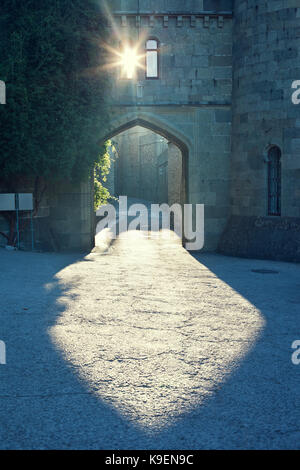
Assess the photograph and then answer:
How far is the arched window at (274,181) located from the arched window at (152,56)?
4211 millimetres

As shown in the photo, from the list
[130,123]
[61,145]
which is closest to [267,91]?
[130,123]

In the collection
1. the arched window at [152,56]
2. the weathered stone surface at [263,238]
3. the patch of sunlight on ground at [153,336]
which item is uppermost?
the arched window at [152,56]

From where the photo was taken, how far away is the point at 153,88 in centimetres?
1487

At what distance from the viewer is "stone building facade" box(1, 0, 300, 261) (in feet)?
44.6

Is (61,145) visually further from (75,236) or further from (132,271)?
(132,271)

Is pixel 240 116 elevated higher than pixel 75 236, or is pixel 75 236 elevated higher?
pixel 240 116

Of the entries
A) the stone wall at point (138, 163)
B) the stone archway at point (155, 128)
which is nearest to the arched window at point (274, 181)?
the stone archway at point (155, 128)

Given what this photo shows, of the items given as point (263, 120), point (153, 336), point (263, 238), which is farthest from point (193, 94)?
point (153, 336)

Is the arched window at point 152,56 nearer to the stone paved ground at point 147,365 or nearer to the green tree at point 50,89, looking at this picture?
the green tree at point 50,89

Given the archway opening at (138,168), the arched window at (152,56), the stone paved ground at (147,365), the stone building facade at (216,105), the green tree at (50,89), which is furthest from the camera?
the archway opening at (138,168)

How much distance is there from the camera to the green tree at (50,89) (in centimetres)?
1284
